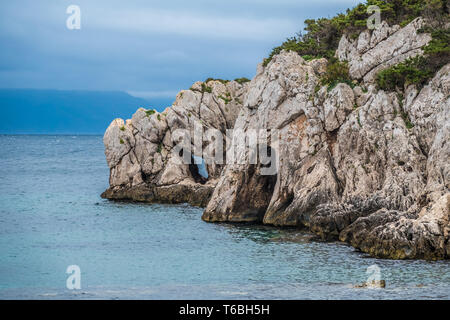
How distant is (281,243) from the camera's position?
117ft

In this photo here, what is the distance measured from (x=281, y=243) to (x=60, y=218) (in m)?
21.4

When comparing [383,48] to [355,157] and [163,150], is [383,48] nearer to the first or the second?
→ [355,157]

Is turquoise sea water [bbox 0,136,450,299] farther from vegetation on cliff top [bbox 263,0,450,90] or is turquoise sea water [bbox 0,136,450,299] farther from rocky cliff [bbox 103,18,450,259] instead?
vegetation on cliff top [bbox 263,0,450,90]

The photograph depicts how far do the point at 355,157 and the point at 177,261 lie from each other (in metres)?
14.2

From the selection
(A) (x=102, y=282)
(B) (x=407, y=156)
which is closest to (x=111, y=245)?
(A) (x=102, y=282)

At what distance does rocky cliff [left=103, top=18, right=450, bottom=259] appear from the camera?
105 feet

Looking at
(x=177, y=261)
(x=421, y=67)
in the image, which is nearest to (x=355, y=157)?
(x=421, y=67)

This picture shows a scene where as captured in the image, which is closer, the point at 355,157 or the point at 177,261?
the point at 177,261

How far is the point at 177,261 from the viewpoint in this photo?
32531 mm

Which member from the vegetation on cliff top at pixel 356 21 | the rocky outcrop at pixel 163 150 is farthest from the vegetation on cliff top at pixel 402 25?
the rocky outcrop at pixel 163 150

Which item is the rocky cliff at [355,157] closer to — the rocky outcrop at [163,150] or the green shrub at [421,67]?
the green shrub at [421,67]

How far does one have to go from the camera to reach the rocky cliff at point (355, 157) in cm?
3203

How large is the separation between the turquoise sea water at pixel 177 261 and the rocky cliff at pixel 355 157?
1652 millimetres
